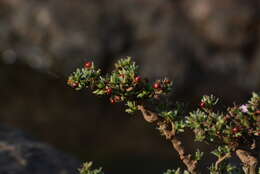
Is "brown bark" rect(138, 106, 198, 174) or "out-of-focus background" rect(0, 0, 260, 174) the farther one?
"out-of-focus background" rect(0, 0, 260, 174)

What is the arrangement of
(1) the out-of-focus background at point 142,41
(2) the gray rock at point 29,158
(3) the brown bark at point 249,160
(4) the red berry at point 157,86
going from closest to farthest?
(4) the red berry at point 157,86 → (3) the brown bark at point 249,160 → (2) the gray rock at point 29,158 → (1) the out-of-focus background at point 142,41

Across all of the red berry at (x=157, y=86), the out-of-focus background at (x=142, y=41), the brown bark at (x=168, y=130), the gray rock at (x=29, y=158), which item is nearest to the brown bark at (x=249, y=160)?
the brown bark at (x=168, y=130)

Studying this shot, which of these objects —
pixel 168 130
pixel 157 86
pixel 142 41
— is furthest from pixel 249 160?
pixel 142 41

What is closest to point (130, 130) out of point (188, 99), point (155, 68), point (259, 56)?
point (188, 99)

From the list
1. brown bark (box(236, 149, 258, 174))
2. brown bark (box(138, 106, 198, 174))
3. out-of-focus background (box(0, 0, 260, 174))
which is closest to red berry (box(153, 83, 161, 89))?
brown bark (box(138, 106, 198, 174))

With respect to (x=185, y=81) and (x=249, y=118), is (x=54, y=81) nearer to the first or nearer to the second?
(x=185, y=81)

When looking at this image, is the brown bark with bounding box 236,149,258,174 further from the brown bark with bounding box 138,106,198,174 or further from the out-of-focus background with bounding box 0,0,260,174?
the out-of-focus background with bounding box 0,0,260,174

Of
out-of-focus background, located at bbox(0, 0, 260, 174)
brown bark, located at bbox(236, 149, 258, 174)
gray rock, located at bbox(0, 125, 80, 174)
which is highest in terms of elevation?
out-of-focus background, located at bbox(0, 0, 260, 174)

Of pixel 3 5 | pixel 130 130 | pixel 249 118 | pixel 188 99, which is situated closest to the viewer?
pixel 249 118

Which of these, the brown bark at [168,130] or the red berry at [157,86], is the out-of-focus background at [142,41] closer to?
the brown bark at [168,130]

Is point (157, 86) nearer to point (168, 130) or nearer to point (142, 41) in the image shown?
point (168, 130)

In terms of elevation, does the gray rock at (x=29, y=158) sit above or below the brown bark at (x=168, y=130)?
above
